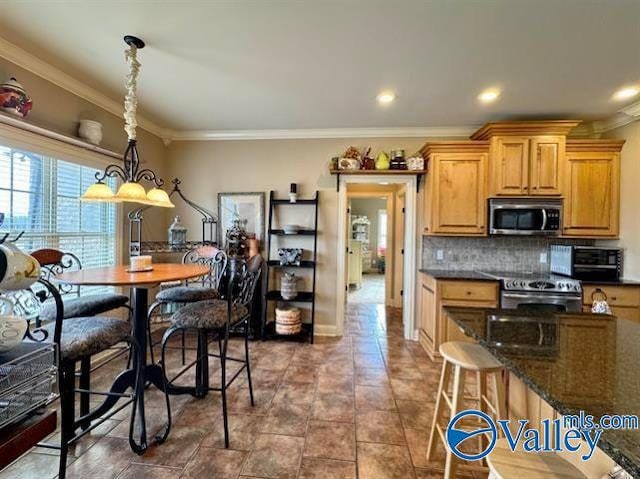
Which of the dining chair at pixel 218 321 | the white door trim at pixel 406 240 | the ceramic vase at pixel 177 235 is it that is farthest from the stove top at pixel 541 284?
the ceramic vase at pixel 177 235

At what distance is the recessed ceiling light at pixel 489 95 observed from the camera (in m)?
2.75

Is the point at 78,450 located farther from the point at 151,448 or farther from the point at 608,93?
the point at 608,93

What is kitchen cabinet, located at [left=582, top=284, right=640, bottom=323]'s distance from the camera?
289cm

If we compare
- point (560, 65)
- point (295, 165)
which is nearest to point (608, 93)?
point (560, 65)

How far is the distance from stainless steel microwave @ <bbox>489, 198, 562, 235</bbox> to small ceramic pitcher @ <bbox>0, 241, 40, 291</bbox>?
11.8 ft

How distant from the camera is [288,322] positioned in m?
3.64

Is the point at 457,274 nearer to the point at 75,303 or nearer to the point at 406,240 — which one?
the point at 406,240

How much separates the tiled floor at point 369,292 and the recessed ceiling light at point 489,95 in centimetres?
400

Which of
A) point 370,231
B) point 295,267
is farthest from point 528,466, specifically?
point 370,231

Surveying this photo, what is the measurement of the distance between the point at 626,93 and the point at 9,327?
4320 millimetres

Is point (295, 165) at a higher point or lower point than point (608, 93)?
lower

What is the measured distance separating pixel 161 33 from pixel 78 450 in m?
2.62

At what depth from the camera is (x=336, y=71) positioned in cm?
245

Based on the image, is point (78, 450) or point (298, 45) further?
point (298, 45)
